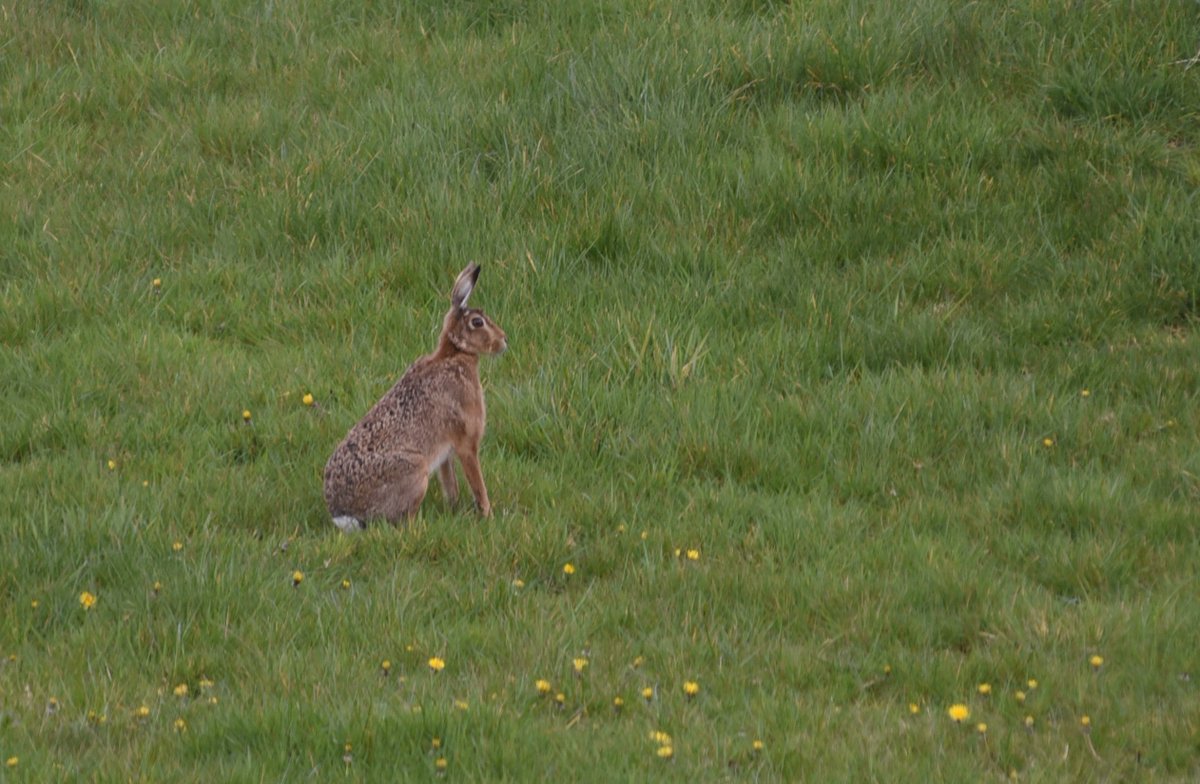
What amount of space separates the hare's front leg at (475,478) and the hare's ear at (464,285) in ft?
2.52

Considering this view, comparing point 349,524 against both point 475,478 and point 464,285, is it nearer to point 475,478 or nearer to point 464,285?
point 475,478

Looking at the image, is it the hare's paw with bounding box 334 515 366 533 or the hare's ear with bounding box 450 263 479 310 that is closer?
the hare's paw with bounding box 334 515 366 533

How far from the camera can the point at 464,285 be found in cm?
750

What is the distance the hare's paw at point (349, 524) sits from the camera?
22.7 ft

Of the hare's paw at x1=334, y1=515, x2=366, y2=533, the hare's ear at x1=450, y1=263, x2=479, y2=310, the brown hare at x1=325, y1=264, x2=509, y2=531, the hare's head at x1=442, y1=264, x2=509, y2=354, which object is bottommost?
the hare's paw at x1=334, y1=515, x2=366, y2=533

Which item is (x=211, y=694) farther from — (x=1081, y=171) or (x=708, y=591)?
(x=1081, y=171)

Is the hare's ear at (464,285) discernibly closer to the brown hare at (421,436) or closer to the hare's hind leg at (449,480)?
the brown hare at (421,436)

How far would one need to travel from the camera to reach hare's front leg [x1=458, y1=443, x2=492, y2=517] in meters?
7.14

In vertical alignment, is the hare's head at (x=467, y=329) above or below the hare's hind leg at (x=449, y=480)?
above

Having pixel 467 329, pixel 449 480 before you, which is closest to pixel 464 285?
pixel 467 329

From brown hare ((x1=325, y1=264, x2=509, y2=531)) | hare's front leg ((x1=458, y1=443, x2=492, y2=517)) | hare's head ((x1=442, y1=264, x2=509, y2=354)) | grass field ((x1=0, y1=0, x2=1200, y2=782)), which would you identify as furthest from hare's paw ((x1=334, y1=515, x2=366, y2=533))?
hare's head ((x1=442, y1=264, x2=509, y2=354))

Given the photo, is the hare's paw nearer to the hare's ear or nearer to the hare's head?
the hare's head

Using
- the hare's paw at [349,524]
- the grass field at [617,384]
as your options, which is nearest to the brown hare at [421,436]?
the hare's paw at [349,524]

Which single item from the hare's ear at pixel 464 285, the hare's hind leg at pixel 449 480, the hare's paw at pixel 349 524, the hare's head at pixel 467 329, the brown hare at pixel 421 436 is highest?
the hare's ear at pixel 464 285
